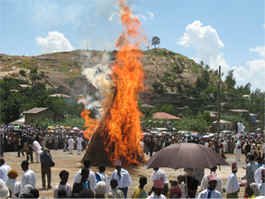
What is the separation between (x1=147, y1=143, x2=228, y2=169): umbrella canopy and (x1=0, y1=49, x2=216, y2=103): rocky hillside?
88782 millimetres

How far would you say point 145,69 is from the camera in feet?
452

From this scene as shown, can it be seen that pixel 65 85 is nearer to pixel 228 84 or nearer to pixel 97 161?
pixel 228 84

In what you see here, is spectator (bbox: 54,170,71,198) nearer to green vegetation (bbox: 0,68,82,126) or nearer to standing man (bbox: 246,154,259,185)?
standing man (bbox: 246,154,259,185)

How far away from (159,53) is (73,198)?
14724 centimetres

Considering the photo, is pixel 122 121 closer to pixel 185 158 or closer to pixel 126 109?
pixel 126 109

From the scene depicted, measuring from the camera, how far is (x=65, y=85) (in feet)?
392

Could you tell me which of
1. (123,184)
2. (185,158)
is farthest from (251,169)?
(123,184)

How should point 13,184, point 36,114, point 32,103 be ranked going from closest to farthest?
point 13,184 → point 36,114 → point 32,103

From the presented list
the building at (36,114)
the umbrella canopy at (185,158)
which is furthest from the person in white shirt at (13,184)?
the building at (36,114)

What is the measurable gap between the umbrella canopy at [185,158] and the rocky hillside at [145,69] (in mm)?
88782

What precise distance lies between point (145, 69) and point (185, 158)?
127m

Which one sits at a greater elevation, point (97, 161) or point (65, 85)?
point (65, 85)

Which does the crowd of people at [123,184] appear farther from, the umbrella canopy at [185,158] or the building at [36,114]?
the building at [36,114]

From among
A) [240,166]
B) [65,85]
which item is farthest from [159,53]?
[240,166]
